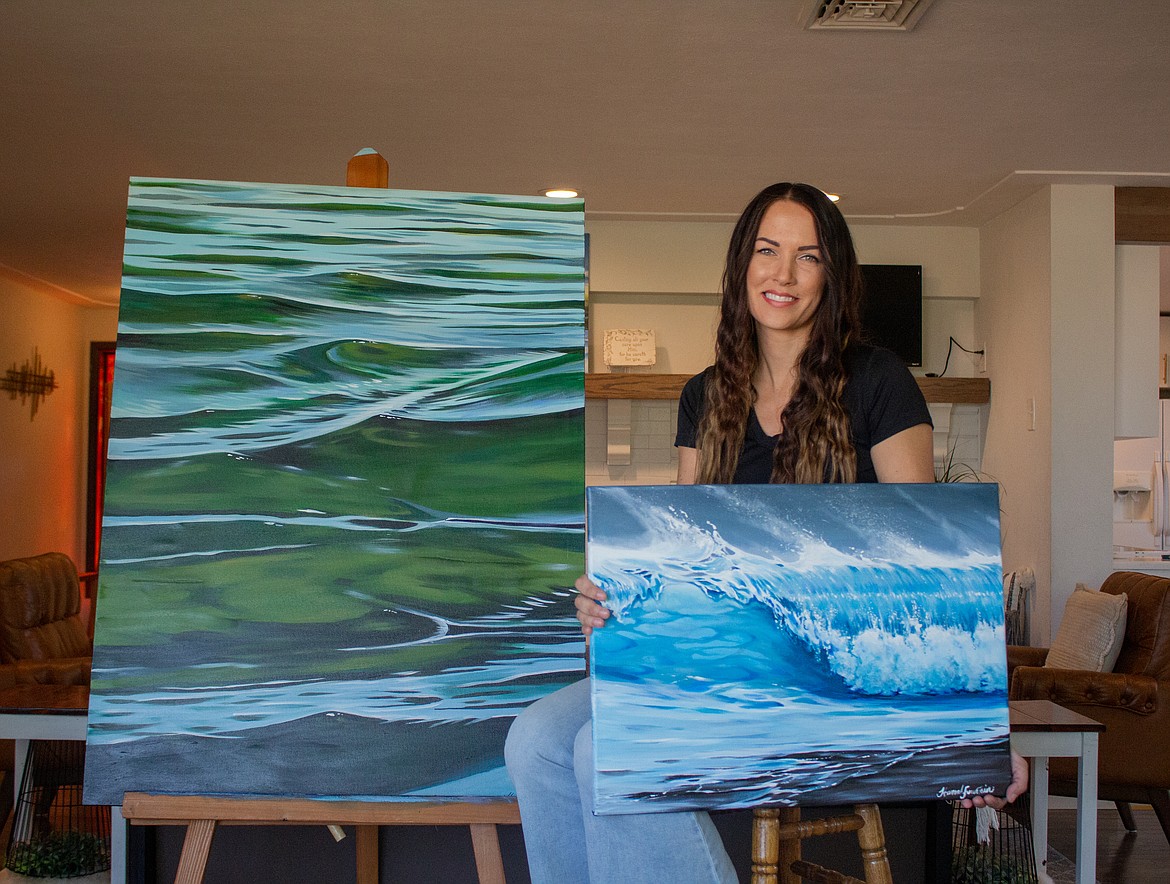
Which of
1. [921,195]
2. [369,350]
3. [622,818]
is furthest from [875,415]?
[921,195]

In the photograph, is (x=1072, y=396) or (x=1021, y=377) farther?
(x=1021, y=377)

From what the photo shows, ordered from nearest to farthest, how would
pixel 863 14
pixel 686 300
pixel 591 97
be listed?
1. pixel 863 14
2. pixel 591 97
3. pixel 686 300

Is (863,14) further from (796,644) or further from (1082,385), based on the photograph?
(1082,385)

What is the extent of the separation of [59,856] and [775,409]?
191 centimetres

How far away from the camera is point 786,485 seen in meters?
1.29

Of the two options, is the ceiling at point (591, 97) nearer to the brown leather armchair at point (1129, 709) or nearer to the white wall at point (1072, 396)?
the white wall at point (1072, 396)

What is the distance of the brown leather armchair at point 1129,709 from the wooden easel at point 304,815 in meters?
2.55

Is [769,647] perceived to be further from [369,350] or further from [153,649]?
[153,649]

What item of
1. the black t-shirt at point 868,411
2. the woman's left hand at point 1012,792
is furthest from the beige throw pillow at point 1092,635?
the woman's left hand at point 1012,792

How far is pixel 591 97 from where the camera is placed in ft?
12.1

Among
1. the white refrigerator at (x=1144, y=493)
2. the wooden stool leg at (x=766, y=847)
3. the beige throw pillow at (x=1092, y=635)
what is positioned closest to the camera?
the wooden stool leg at (x=766, y=847)

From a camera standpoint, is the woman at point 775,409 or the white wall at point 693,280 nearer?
the woman at point 775,409

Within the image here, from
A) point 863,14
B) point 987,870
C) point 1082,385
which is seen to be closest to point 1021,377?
point 1082,385
